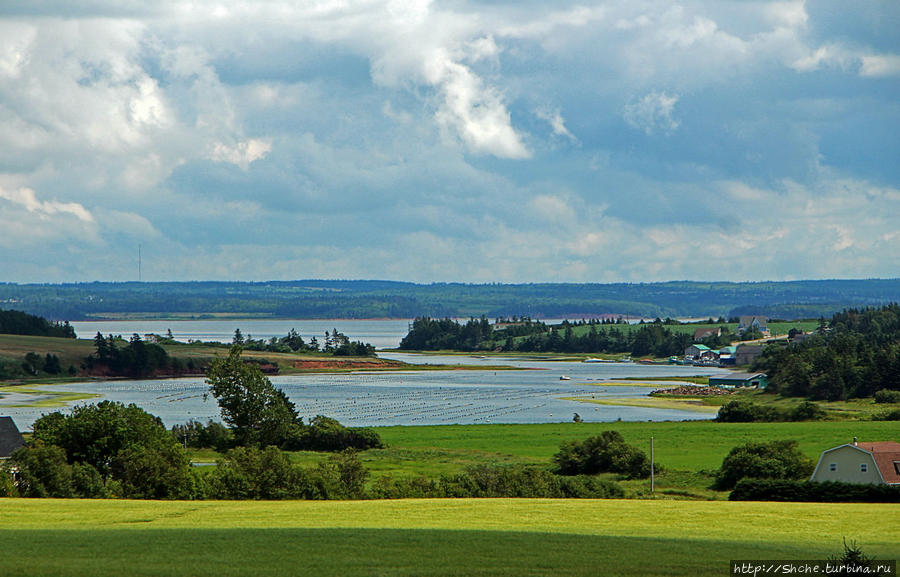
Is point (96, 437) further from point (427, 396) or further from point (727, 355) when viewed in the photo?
point (727, 355)

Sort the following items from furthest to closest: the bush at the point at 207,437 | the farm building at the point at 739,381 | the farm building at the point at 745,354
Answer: the farm building at the point at 745,354
the farm building at the point at 739,381
the bush at the point at 207,437

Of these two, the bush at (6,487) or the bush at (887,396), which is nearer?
the bush at (6,487)

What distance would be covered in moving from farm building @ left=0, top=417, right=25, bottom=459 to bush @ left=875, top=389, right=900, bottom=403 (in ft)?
253

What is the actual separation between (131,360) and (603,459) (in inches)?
4310

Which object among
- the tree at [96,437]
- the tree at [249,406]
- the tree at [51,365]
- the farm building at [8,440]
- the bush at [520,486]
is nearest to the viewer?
the bush at [520,486]

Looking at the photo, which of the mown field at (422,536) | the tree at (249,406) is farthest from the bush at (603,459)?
the tree at (249,406)

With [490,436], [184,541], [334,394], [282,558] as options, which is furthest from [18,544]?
[334,394]

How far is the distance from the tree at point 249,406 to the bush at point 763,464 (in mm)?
29354

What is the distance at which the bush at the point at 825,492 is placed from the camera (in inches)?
1324

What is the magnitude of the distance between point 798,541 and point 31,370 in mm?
131043

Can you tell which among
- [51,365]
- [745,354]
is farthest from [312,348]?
[745,354]

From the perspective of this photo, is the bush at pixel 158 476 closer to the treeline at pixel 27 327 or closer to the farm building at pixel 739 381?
the farm building at pixel 739 381

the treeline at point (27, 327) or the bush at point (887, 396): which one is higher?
the treeline at point (27, 327)

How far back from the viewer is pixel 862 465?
38.6 meters
